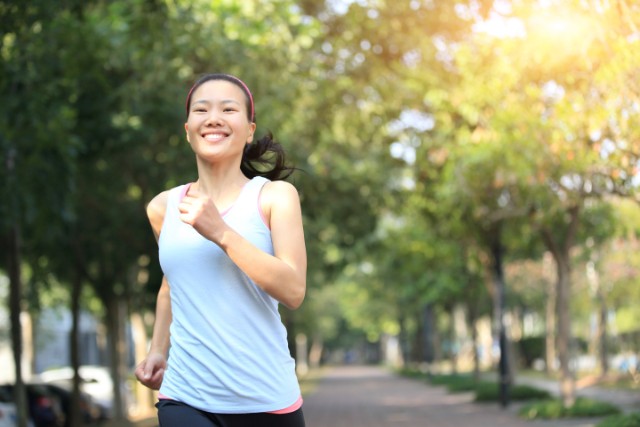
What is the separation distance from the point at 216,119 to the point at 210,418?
0.80 metres

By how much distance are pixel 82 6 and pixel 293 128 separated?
13.3 metres

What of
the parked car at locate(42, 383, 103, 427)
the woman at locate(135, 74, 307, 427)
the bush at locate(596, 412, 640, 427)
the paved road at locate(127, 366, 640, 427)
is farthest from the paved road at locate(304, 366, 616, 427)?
the woman at locate(135, 74, 307, 427)

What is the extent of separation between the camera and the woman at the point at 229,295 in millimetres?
3096

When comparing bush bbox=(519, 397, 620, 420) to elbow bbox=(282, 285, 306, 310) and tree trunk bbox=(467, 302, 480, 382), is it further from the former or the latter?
elbow bbox=(282, 285, 306, 310)

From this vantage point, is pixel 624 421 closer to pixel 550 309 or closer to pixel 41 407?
pixel 41 407

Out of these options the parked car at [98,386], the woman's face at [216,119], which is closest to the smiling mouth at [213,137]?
the woman's face at [216,119]

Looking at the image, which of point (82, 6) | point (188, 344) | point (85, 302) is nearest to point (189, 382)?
point (188, 344)

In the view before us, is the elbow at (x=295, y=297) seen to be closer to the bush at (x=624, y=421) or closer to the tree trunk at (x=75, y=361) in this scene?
the bush at (x=624, y=421)

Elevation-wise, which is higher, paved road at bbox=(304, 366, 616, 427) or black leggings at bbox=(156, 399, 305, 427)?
black leggings at bbox=(156, 399, 305, 427)

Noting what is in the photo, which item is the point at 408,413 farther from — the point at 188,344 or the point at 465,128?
the point at 188,344

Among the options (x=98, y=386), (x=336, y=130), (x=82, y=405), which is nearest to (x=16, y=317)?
(x=82, y=405)

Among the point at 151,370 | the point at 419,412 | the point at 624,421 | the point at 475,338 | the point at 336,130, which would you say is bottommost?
the point at 419,412

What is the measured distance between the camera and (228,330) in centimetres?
311

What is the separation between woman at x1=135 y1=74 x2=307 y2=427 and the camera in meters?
3.10
